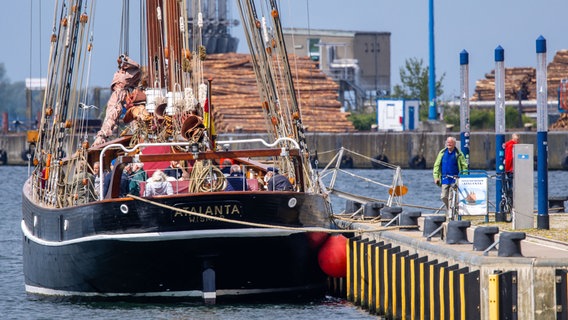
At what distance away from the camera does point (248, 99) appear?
9906 cm

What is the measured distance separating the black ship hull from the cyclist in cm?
254

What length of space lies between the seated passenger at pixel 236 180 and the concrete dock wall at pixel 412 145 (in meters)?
51.7

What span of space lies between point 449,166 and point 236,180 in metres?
4.14

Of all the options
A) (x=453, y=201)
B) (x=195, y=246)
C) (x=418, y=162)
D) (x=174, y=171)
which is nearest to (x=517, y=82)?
(x=418, y=162)

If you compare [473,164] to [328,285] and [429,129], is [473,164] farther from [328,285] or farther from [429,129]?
[328,285]

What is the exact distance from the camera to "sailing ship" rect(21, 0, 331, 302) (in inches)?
1012

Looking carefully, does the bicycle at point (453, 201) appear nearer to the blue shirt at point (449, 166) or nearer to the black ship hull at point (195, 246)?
the blue shirt at point (449, 166)

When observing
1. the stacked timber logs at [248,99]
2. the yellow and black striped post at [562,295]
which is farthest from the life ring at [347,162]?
the yellow and black striped post at [562,295]

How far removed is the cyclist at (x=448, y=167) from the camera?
28.4 metres

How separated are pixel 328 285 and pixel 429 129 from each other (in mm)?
59295

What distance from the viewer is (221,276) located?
26.4 m

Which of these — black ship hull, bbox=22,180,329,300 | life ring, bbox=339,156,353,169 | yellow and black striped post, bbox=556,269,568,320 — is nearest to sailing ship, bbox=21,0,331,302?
black ship hull, bbox=22,180,329,300

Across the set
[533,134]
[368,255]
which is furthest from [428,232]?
[533,134]

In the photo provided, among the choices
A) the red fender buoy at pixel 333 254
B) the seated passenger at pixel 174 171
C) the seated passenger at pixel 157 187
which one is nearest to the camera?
the seated passenger at pixel 157 187
